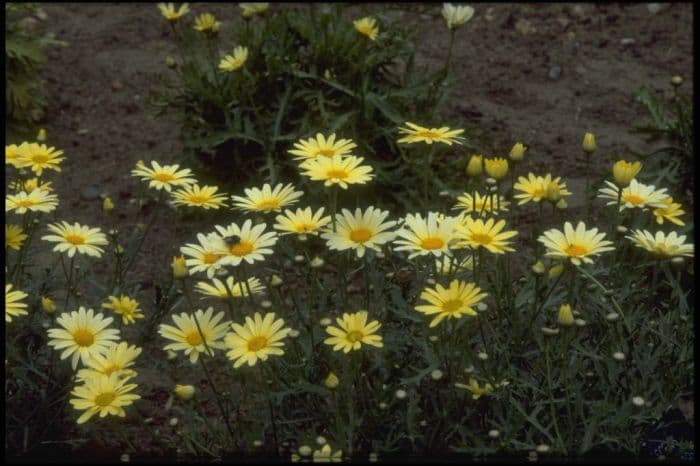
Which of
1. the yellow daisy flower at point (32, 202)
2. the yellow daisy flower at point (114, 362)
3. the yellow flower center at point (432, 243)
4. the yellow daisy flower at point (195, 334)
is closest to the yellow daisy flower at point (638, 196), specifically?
the yellow flower center at point (432, 243)

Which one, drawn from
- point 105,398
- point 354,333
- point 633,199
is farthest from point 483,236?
point 105,398

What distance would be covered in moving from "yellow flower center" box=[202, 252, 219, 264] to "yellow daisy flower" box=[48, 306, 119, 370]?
0.32m

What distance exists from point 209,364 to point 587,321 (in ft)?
4.82

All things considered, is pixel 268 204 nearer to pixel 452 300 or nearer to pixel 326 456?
pixel 452 300

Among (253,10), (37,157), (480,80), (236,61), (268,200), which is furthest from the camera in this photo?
(480,80)

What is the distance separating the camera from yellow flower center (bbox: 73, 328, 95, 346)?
2414 mm

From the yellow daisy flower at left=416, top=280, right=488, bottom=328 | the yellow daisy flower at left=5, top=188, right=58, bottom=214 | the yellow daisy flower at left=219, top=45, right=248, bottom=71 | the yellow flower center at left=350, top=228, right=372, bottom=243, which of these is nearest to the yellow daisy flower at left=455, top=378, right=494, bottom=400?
the yellow daisy flower at left=416, top=280, right=488, bottom=328

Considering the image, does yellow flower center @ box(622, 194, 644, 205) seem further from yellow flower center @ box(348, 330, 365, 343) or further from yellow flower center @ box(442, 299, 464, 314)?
yellow flower center @ box(348, 330, 365, 343)

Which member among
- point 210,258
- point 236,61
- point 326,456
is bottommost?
point 326,456

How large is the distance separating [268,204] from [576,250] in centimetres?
84

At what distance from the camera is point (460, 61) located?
5.59 metres

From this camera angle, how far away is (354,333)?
2.20 meters

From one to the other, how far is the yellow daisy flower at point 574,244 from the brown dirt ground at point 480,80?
214 cm

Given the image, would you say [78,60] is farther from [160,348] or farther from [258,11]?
[160,348]
